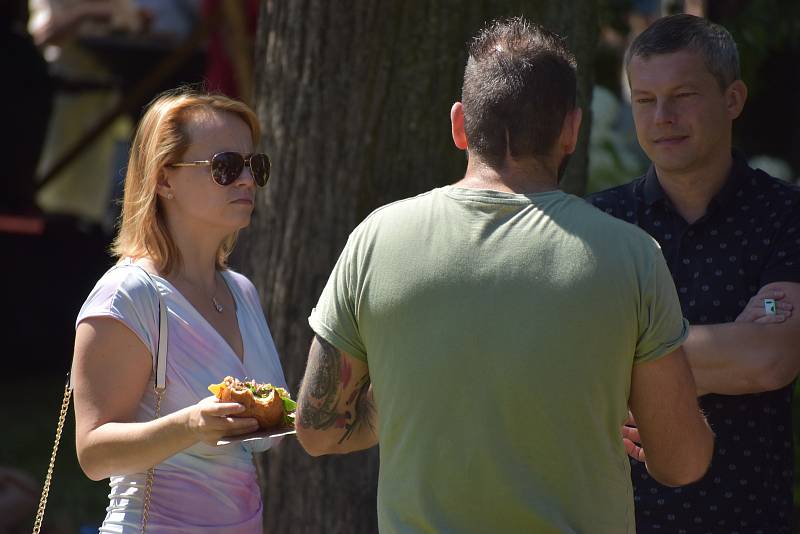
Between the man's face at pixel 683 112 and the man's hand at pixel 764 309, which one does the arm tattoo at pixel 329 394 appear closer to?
the man's hand at pixel 764 309

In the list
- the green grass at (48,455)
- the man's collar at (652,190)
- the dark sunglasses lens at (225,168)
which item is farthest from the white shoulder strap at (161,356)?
the green grass at (48,455)

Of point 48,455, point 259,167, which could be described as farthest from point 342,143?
point 48,455

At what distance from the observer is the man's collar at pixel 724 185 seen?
112 inches

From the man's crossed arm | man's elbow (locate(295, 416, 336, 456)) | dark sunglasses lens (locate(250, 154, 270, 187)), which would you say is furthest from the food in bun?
the man's crossed arm

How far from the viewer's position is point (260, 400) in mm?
2432

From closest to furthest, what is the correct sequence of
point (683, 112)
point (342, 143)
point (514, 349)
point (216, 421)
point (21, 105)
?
1. point (514, 349)
2. point (216, 421)
3. point (683, 112)
4. point (342, 143)
5. point (21, 105)

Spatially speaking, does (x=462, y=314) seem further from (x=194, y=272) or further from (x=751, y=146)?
(x=751, y=146)

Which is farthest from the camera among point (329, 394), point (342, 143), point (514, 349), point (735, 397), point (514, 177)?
point (342, 143)

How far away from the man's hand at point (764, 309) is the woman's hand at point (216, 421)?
45.7 inches

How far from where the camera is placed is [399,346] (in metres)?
2.09

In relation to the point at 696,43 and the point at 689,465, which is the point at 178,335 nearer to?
the point at 689,465

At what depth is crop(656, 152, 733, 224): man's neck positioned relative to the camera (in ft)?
9.47

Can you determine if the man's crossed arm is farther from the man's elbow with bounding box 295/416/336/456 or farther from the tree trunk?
the tree trunk

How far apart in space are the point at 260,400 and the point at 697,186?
124 cm
